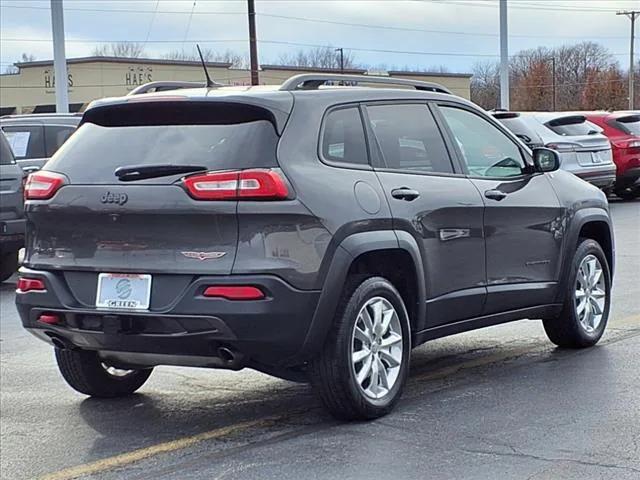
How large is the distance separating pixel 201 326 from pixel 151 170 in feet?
2.78

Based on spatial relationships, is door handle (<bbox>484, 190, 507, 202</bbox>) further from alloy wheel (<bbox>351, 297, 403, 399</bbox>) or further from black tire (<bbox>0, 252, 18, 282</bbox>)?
black tire (<bbox>0, 252, 18, 282</bbox>)

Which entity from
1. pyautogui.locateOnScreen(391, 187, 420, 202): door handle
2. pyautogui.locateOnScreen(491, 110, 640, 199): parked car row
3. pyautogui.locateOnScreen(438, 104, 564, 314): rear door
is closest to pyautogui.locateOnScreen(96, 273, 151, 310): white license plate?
pyautogui.locateOnScreen(391, 187, 420, 202): door handle

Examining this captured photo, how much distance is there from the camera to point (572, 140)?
18266 millimetres

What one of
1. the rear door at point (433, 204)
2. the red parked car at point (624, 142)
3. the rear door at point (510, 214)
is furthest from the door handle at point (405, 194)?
the red parked car at point (624, 142)

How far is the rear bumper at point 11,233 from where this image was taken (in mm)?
11711

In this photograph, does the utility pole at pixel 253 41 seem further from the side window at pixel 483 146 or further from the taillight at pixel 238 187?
the taillight at pixel 238 187

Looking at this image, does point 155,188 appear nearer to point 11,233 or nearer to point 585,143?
point 11,233

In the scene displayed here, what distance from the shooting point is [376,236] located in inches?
217

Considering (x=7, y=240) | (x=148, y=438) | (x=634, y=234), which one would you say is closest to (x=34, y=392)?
(x=148, y=438)

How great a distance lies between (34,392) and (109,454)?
1.63 metres

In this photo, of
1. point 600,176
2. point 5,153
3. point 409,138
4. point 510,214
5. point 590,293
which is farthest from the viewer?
point 600,176

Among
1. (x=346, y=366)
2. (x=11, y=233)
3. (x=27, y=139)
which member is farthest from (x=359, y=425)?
(x=27, y=139)

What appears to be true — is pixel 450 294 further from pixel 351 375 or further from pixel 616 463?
pixel 616 463

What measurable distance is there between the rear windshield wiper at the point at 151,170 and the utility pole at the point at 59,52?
14470 mm
